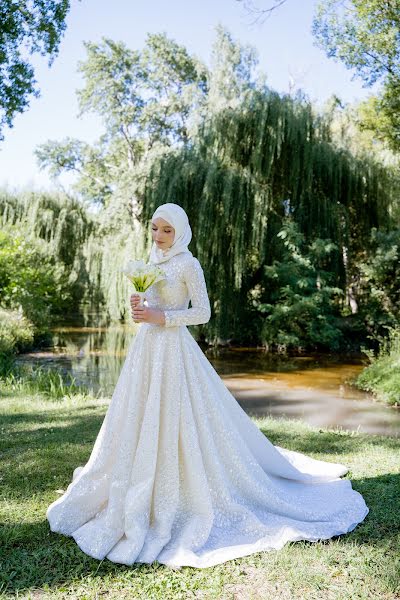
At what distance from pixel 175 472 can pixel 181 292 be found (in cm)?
106

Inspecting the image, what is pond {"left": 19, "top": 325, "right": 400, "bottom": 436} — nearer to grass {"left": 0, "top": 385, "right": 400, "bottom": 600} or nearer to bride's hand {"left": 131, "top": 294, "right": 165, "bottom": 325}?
grass {"left": 0, "top": 385, "right": 400, "bottom": 600}

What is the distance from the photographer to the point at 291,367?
11.7m

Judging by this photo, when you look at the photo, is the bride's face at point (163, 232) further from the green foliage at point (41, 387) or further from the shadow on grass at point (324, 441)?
the green foliage at point (41, 387)

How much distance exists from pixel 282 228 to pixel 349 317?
3.30 metres

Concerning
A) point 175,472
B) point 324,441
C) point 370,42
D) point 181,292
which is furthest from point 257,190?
point 175,472

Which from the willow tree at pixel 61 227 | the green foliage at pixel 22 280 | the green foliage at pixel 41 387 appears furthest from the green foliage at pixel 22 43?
the willow tree at pixel 61 227

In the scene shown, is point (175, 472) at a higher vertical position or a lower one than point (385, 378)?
higher

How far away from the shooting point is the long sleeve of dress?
10.0 ft

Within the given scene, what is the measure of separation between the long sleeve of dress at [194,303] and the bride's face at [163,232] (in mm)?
206

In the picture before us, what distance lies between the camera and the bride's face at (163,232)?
312 cm

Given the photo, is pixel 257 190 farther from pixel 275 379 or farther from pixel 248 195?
pixel 275 379

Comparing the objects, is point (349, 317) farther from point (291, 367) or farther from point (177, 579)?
point (177, 579)

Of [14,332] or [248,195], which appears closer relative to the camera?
[14,332]

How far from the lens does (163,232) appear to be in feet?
10.3
